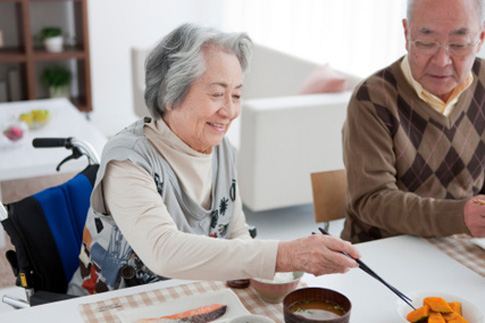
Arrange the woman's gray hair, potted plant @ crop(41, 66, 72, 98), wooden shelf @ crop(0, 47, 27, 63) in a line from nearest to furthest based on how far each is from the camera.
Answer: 1. the woman's gray hair
2. wooden shelf @ crop(0, 47, 27, 63)
3. potted plant @ crop(41, 66, 72, 98)

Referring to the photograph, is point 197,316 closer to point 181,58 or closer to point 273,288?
point 273,288

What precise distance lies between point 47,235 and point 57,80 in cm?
374

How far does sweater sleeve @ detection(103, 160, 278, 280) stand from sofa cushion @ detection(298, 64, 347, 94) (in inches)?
83.9

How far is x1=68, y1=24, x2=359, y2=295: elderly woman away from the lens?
1.28 metres

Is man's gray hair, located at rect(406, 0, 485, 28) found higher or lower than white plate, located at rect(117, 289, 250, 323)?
higher

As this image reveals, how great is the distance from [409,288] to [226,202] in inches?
20.3

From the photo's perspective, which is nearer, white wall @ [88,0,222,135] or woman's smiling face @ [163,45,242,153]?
woman's smiling face @ [163,45,242,153]

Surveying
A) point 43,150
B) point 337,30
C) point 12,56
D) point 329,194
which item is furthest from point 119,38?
point 329,194

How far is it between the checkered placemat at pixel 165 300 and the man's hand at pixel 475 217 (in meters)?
0.47

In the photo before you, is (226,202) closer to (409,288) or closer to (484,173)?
(409,288)

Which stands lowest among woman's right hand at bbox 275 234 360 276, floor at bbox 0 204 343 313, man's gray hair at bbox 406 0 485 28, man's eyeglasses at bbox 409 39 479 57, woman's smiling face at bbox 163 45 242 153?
floor at bbox 0 204 343 313

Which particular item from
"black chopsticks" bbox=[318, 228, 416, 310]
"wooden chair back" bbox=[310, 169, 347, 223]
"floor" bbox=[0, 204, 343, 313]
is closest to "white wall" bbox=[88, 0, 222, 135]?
"floor" bbox=[0, 204, 343, 313]

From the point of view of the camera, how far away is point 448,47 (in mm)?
1767

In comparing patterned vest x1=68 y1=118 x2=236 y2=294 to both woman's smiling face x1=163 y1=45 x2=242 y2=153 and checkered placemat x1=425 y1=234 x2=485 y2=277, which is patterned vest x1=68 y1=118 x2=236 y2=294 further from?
checkered placemat x1=425 y1=234 x2=485 y2=277
